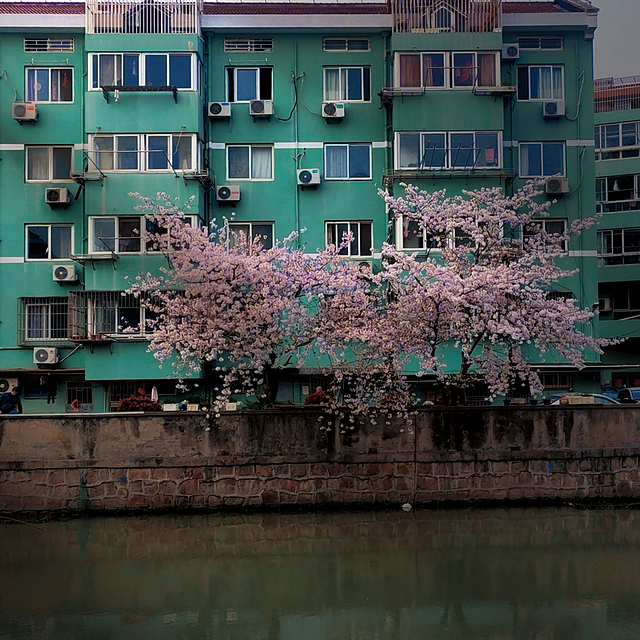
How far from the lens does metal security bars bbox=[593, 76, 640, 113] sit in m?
40.3

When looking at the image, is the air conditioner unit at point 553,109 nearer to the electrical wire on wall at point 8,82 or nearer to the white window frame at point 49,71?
the white window frame at point 49,71

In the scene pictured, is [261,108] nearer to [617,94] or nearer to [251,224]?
[251,224]

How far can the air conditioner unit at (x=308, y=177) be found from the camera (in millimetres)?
28047

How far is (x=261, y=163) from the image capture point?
28.7 m

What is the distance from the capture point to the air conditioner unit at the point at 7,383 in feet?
91.6

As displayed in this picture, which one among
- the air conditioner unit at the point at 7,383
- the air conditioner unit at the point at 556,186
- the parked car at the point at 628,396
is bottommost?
the parked car at the point at 628,396

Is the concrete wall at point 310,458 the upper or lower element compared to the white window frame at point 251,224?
lower

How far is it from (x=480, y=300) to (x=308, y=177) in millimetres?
8995

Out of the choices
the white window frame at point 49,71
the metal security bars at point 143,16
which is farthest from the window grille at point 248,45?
the white window frame at point 49,71

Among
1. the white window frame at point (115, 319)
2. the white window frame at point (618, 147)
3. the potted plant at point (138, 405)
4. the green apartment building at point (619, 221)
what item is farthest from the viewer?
the white window frame at point (618, 147)

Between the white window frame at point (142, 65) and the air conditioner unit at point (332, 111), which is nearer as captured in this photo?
the white window frame at point (142, 65)

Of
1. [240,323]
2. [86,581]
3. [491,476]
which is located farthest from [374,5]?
[86,581]

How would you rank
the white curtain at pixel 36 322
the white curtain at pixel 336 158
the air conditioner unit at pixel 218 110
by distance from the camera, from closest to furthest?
the white curtain at pixel 36 322 < the air conditioner unit at pixel 218 110 < the white curtain at pixel 336 158

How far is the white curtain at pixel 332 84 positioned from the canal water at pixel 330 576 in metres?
14.4
